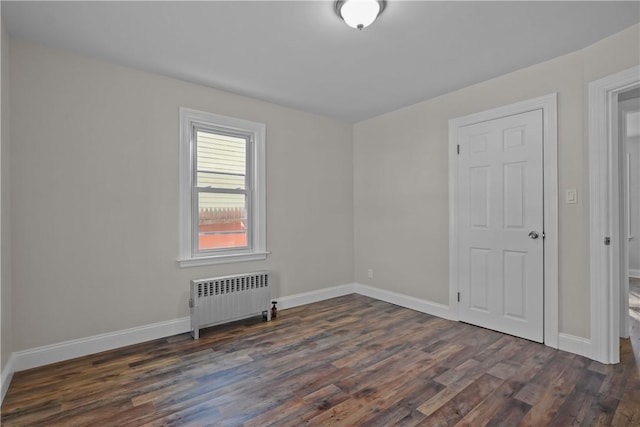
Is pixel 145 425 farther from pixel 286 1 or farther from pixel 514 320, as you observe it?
pixel 514 320

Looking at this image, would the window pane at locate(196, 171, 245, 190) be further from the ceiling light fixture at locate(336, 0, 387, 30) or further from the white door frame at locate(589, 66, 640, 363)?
the white door frame at locate(589, 66, 640, 363)

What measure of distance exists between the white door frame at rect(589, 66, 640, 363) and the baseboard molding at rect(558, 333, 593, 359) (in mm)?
60

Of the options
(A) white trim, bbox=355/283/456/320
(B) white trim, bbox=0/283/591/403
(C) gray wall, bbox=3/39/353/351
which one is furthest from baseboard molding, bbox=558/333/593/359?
(C) gray wall, bbox=3/39/353/351

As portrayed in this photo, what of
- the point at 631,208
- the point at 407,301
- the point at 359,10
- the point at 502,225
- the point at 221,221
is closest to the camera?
the point at 359,10

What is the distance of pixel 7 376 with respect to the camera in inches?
89.4

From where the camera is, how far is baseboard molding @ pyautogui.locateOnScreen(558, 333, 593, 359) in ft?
8.72

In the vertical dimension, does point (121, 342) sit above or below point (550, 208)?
below

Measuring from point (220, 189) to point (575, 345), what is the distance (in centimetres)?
374

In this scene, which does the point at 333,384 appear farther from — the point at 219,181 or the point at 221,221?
the point at 219,181

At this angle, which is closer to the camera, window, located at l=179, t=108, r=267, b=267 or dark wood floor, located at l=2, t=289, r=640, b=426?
dark wood floor, located at l=2, t=289, r=640, b=426

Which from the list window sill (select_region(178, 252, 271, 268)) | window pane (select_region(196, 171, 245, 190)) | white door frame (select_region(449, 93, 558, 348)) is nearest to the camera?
white door frame (select_region(449, 93, 558, 348))

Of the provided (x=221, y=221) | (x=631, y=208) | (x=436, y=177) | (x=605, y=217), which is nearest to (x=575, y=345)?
(x=605, y=217)

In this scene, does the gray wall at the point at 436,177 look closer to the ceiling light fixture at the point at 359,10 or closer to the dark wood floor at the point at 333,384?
the dark wood floor at the point at 333,384

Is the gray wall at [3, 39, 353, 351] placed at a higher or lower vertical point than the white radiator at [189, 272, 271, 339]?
higher
